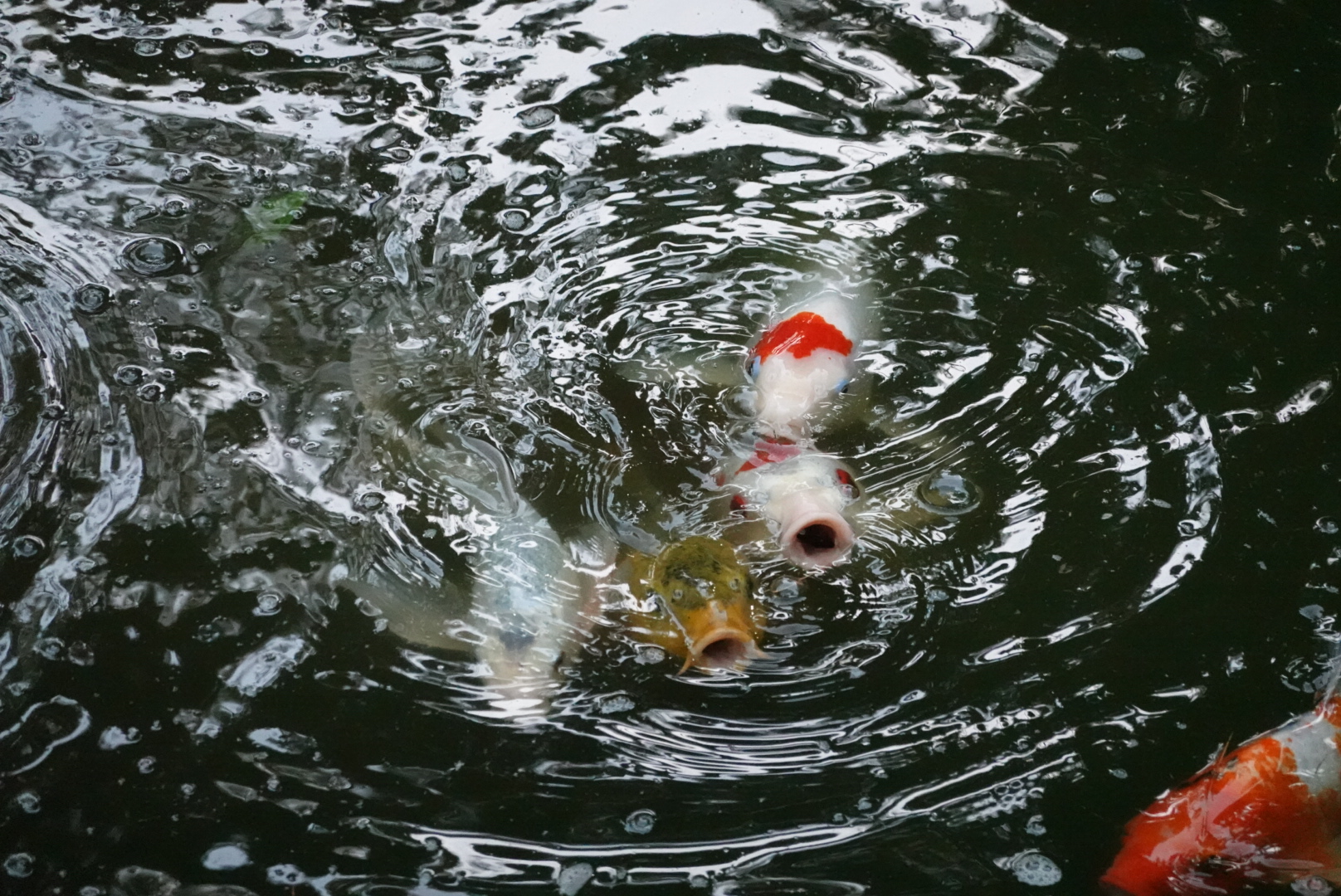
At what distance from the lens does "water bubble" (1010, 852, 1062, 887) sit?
1680mm

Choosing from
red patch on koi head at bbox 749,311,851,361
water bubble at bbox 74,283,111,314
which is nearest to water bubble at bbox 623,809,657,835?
red patch on koi head at bbox 749,311,851,361

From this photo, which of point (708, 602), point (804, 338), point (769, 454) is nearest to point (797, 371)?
point (804, 338)

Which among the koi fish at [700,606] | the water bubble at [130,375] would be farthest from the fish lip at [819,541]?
the water bubble at [130,375]

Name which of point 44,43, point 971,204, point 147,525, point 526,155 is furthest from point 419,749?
point 44,43

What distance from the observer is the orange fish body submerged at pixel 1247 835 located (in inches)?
64.9

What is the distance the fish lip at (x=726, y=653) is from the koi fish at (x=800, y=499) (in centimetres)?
22

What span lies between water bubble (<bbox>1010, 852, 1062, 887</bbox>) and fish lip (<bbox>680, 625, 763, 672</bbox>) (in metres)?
0.52

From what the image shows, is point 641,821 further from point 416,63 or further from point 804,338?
point 416,63

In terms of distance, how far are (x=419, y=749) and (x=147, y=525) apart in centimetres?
74

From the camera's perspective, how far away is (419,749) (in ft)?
6.08

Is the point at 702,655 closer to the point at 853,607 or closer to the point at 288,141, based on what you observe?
the point at 853,607

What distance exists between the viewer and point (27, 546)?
209cm

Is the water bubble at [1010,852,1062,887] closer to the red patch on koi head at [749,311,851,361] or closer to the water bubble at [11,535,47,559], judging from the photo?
the red patch on koi head at [749,311,851,361]

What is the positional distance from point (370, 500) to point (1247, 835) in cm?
162
